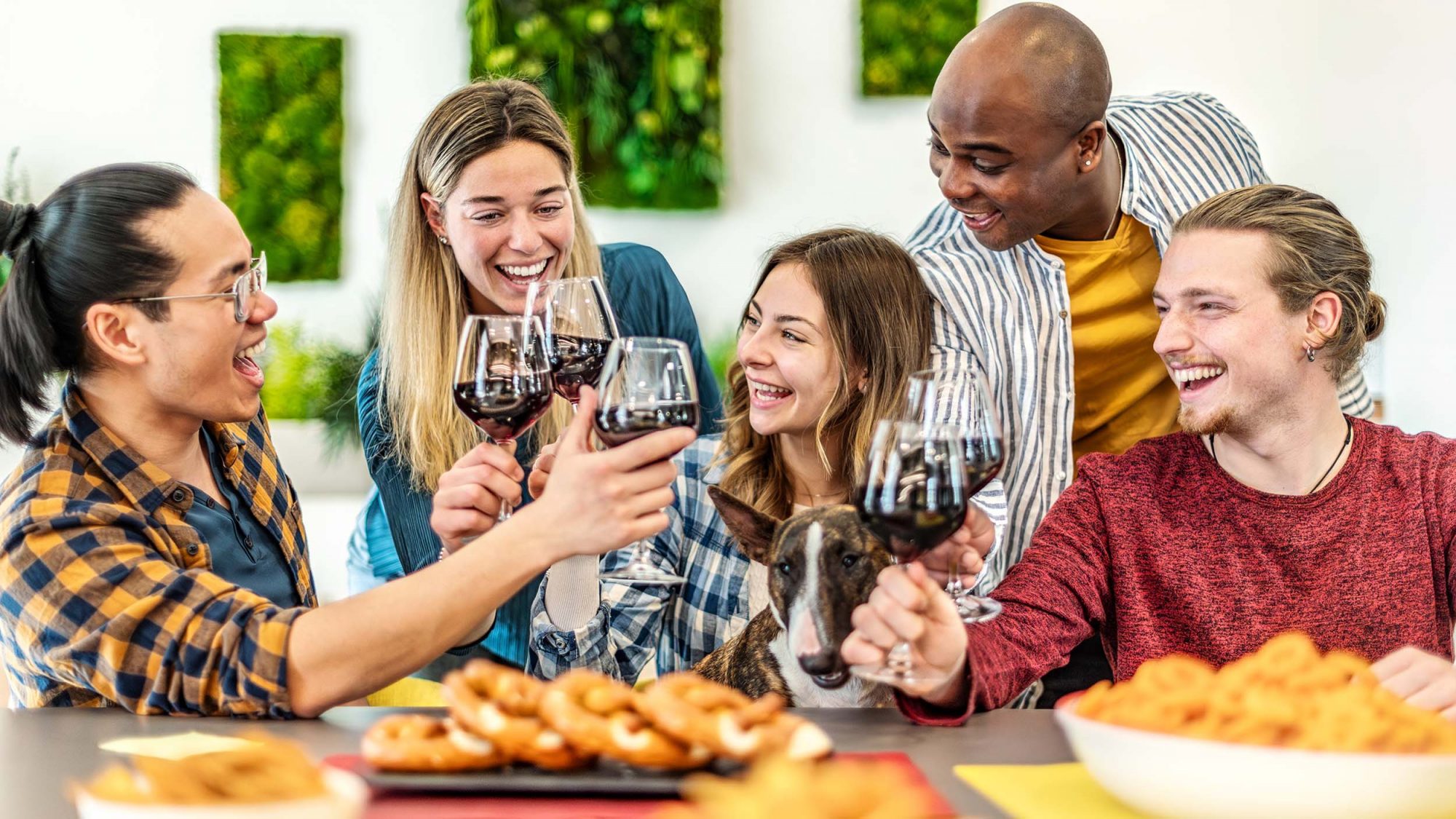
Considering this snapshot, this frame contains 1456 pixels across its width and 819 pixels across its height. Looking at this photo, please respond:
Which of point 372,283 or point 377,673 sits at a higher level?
point 372,283

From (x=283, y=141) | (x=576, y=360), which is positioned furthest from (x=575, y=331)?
(x=283, y=141)

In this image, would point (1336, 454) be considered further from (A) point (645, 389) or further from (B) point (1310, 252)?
(A) point (645, 389)

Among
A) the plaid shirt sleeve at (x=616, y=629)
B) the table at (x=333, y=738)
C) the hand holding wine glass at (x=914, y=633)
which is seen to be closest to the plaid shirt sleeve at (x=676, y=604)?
the plaid shirt sleeve at (x=616, y=629)

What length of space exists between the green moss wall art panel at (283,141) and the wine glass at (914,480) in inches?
147

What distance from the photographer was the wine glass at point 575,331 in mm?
1560

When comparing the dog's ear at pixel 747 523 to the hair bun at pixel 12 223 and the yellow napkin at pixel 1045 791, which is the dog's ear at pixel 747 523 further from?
the hair bun at pixel 12 223

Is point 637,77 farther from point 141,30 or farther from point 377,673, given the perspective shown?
point 377,673

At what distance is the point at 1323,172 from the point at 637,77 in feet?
7.53

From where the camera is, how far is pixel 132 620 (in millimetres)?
1406

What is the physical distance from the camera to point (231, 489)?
1835 millimetres

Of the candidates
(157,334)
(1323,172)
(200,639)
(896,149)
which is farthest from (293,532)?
(1323,172)

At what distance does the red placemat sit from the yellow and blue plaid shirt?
381 millimetres

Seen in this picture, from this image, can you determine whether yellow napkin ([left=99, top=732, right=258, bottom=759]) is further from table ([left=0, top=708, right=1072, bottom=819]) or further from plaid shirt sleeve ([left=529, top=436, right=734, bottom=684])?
plaid shirt sleeve ([left=529, top=436, right=734, bottom=684])

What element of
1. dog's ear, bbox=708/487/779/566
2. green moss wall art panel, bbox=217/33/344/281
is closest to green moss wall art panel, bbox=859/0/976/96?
green moss wall art panel, bbox=217/33/344/281
